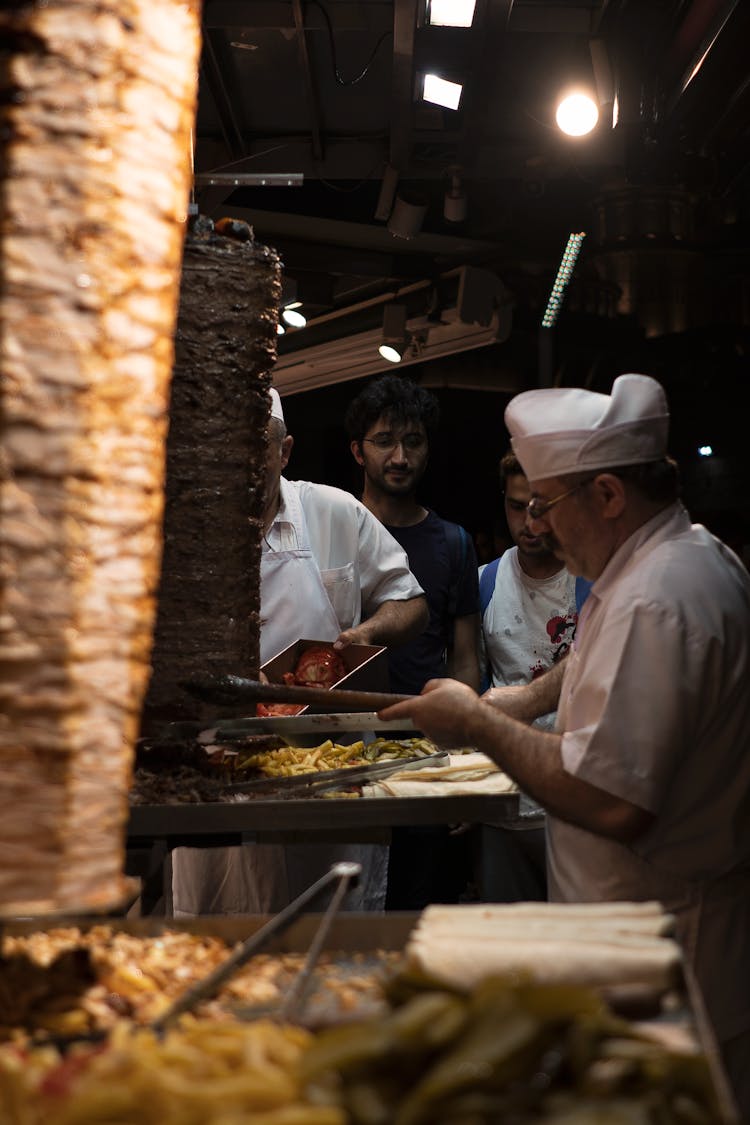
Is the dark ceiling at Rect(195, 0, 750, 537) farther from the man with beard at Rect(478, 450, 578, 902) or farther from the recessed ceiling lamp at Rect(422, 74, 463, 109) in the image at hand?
the man with beard at Rect(478, 450, 578, 902)

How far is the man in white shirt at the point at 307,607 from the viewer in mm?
4008

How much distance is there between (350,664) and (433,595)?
156cm

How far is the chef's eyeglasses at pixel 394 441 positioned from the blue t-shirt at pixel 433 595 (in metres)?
0.39

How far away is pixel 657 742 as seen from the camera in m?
2.43

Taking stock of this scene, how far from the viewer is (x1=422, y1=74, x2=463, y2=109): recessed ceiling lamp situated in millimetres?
4864

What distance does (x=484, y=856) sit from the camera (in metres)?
3.43

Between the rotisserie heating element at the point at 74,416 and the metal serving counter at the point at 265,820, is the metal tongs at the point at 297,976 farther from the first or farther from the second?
the metal serving counter at the point at 265,820

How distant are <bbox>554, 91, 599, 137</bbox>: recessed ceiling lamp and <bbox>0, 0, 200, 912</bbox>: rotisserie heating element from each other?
3747 millimetres

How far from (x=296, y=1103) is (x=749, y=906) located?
1.63m

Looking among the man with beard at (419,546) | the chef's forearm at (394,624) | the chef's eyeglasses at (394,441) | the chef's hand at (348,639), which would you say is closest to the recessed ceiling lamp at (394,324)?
the man with beard at (419,546)

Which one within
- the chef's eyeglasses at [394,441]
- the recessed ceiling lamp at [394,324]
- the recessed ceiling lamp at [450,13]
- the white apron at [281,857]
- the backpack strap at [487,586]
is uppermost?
the recessed ceiling lamp at [450,13]

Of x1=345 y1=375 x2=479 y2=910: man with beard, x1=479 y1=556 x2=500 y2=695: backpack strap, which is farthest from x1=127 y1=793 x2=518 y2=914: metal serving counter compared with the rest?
x1=479 y1=556 x2=500 y2=695: backpack strap

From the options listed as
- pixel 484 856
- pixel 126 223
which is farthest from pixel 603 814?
pixel 126 223

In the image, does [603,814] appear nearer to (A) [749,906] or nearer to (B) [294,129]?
(A) [749,906]
